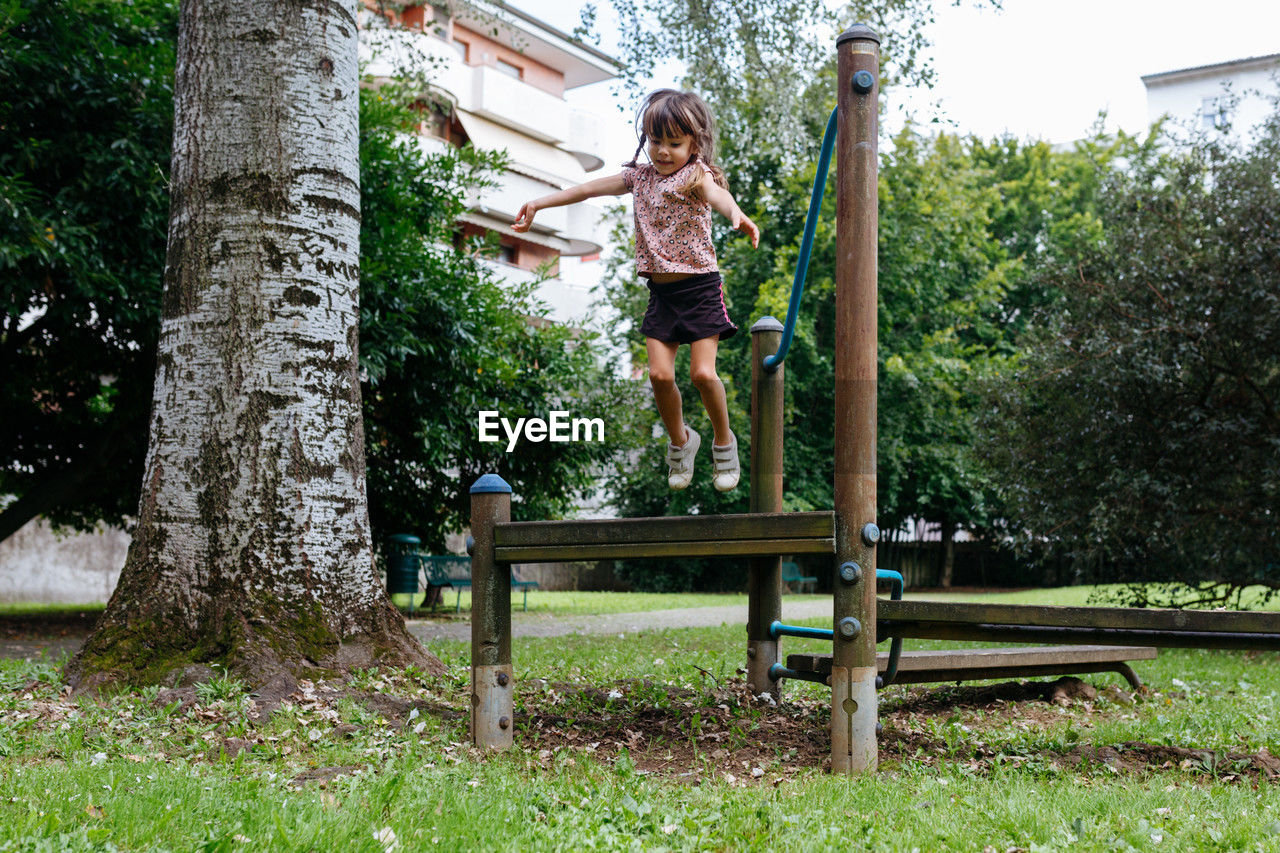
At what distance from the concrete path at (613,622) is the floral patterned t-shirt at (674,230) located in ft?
22.1

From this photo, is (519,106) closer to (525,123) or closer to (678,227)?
(525,123)

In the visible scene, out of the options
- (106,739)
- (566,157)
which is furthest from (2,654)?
(566,157)

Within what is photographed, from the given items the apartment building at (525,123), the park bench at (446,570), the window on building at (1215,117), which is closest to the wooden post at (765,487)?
the window on building at (1215,117)

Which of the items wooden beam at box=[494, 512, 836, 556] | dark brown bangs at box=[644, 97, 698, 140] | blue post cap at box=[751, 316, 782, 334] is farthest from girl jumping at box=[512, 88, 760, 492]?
blue post cap at box=[751, 316, 782, 334]

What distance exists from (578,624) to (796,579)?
46.6 ft

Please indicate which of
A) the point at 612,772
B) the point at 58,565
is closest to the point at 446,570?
the point at 58,565

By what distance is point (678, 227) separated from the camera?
4.87m

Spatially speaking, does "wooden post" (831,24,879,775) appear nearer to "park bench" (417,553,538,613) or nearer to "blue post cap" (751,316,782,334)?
"blue post cap" (751,316,782,334)

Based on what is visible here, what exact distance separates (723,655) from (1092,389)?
191 inches

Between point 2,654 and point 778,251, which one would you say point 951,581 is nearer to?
point 778,251

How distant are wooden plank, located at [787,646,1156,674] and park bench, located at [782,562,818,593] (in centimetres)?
2065

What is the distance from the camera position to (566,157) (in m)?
36.9

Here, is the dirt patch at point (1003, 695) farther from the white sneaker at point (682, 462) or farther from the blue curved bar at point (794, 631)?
the white sneaker at point (682, 462)

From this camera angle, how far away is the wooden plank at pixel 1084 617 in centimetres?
417
